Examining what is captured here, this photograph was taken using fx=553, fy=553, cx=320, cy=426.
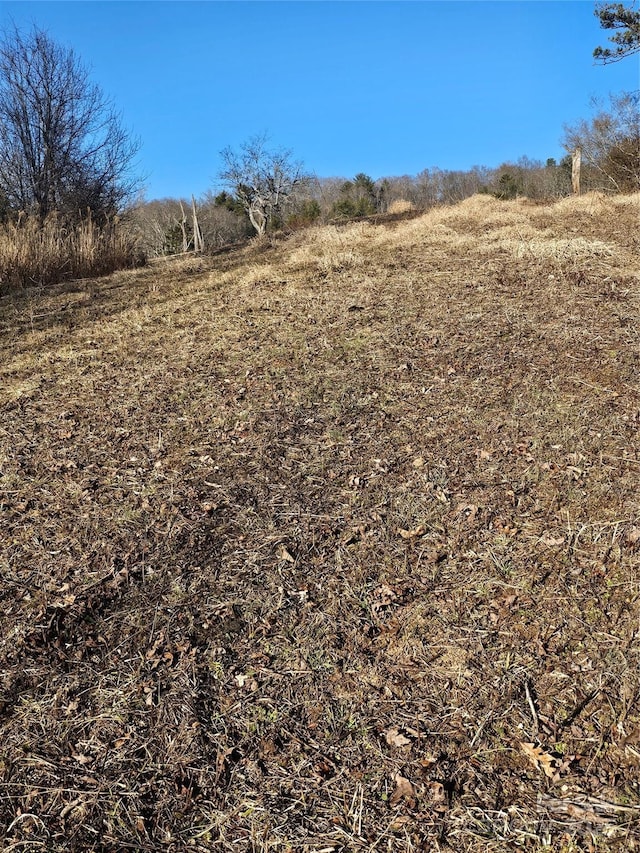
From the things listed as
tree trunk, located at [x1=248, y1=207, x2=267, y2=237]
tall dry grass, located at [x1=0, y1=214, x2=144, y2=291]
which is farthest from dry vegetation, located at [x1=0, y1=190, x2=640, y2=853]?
tree trunk, located at [x1=248, y1=207, x2=267, y2=237]

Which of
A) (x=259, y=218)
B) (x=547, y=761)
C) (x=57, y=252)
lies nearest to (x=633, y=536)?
(x=547, y=761)

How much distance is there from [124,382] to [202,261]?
208 inches

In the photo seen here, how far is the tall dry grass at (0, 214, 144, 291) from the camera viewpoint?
27.0 feet

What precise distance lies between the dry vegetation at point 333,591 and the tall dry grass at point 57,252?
4546mm

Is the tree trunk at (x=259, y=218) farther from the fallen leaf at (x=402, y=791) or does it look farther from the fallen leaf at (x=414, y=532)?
the fallen leaf at (x=402, y=791)

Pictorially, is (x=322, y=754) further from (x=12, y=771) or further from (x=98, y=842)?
(x=12, y=771)

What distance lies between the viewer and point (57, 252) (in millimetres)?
8766

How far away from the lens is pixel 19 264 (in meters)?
8.30

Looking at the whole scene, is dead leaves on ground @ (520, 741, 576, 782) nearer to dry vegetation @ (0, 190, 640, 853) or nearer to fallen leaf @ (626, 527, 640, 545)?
dry vegetation @ (0, 190, 640, 853)

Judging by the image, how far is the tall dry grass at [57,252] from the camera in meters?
8.24

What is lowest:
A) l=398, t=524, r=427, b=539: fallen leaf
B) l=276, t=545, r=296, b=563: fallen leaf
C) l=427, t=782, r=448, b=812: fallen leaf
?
l=427, t=782, r=448, b=812: fallen leaf

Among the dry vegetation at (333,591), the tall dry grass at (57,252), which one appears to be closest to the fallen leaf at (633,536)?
the dry vegetation at (333,591)

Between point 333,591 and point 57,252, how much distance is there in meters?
8.50

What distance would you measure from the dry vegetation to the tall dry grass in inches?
179
